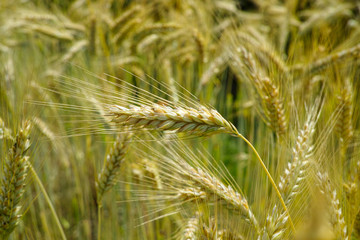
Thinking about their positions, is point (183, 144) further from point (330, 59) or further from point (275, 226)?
point (330, 59)

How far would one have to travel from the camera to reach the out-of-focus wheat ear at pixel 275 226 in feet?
3.15

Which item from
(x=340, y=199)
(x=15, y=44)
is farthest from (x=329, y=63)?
(x=15, y=44)

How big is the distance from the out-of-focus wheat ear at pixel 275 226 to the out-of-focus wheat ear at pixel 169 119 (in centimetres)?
26

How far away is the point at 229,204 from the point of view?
3.39 ft

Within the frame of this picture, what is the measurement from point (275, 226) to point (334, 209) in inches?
8.4

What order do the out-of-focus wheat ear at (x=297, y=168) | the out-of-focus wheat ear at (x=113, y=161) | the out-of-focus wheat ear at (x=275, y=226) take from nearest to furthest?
→ the out-of-focus wheat ear at (x=275, y=226) → the out-of-focus wheat ear at (x=297, y=168) → the out-of-focus wheat ear at (x=113, y=161)

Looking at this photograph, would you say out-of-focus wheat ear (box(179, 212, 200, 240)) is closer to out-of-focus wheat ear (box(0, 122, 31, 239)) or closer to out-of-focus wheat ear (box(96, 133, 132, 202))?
out-of-focus wheat ear (box(96, 133, 132, 202))

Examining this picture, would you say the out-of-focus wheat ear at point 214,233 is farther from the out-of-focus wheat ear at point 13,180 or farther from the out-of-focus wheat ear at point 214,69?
the out-of-focus wheat ear at point 214,69

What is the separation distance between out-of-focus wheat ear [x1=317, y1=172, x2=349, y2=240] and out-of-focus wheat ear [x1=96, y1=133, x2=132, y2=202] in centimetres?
66

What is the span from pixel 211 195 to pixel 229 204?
6 cm

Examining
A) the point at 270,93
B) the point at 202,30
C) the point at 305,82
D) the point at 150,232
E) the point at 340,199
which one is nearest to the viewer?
the point at 340,199

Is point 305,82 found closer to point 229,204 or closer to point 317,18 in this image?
point 229,204

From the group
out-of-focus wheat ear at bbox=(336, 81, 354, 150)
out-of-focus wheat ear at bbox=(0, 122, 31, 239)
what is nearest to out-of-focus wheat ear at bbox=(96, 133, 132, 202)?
out-of-focus wheat ear at bbox=(0, 122, 31, 239)

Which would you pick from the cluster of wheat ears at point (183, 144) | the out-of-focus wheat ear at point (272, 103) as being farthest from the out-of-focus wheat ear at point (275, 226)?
the out-of-focus wheat ear at point (272, 103)
